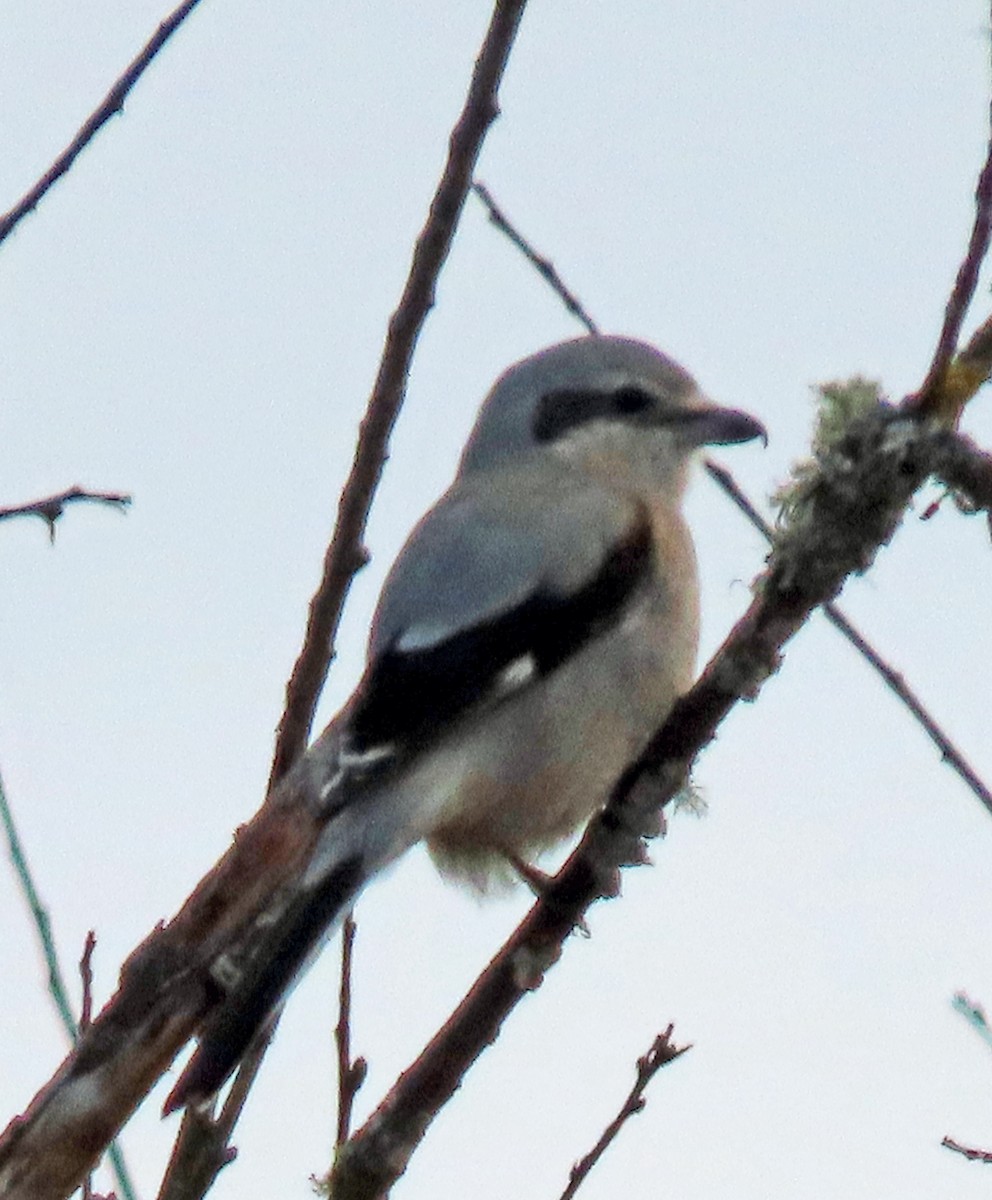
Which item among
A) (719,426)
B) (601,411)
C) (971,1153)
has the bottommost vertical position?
(971,1153)

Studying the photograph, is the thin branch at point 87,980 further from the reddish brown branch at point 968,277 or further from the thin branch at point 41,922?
the reddish brown branch at point 968,277

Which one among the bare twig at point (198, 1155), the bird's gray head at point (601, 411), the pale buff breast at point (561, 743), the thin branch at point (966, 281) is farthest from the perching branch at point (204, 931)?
the bird's gray head at point (601, 411)

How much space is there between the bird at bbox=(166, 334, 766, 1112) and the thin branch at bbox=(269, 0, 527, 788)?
1.07 feet

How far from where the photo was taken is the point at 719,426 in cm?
401

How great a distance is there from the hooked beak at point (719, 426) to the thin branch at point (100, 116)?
204 cm

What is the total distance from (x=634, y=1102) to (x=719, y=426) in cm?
194

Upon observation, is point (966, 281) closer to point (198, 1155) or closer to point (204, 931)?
point (198, 1155)

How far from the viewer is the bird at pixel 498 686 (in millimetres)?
2945

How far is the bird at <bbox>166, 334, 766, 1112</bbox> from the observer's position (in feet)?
9.66

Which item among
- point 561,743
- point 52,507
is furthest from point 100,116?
point 561,743

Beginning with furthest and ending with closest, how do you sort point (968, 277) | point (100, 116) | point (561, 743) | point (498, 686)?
point (561, 743), point (498, 686), point (100, 116), point (968, 277)

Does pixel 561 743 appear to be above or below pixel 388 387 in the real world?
below

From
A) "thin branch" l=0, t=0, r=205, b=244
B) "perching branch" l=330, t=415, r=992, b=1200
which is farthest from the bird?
"thin branch" l=0, t=0, r=205, b=244

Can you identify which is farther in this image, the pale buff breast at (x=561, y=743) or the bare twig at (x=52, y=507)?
the pale buff breast at (x=561, y=743)
